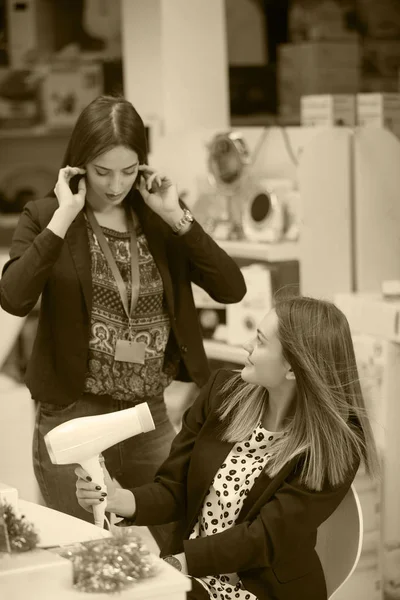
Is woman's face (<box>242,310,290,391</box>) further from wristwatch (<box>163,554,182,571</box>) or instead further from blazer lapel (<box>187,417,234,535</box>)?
wristwatch (<box>163,554,182,571</box>)

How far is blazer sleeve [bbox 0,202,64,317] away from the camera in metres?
2.63

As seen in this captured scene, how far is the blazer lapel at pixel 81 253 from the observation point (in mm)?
2713

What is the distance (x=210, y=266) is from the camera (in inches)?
111

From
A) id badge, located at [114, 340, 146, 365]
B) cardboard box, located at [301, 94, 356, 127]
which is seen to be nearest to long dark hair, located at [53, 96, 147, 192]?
id badge, located at [114, 340, 146, 365]

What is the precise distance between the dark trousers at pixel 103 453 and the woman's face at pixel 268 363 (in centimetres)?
43

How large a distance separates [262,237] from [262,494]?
6.95ft

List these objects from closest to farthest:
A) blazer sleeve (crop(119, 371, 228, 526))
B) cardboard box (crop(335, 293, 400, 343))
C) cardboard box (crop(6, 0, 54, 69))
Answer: blazer sleeve (crop(119, 371, 228, 526))
cardboard box (crop(335, 293, 400, 343))
cardboard box (crop(6, 0, 54, 69))

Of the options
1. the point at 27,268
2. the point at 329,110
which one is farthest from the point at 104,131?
the point at 329,110

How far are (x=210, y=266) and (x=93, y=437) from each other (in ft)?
2.24

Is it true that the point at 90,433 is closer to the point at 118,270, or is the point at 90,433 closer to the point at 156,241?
the point at 118,270

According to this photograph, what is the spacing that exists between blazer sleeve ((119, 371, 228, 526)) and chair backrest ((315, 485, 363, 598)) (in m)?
0.34

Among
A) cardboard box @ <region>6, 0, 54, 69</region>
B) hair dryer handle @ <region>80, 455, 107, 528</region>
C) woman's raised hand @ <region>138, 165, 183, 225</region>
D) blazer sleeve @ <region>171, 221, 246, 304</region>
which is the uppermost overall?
cardboard box @ <region>6, 0, 54, 69</region>

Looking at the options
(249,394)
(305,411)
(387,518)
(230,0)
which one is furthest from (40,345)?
(230,0)

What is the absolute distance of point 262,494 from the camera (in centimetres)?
240
